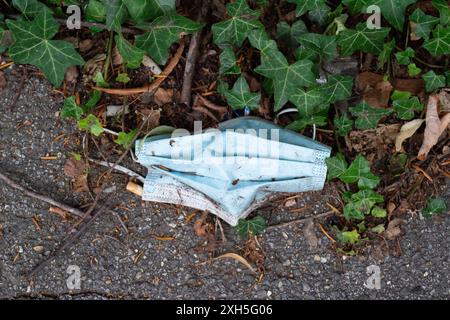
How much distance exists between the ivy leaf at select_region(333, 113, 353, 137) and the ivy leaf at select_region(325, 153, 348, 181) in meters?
0.09

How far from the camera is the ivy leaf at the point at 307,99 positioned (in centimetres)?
195

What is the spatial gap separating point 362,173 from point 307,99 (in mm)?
324

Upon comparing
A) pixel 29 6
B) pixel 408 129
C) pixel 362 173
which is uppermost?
pixel 29 6

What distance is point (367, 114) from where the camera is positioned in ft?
6.47

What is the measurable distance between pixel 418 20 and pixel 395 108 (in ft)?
1.01

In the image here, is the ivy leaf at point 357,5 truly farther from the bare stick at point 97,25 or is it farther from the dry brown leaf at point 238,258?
the dry brown leaf at point 238,258

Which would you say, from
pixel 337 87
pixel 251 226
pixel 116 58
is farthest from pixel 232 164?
pixel 116 58

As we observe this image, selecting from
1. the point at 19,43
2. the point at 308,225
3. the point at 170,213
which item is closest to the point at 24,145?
the point at 19,43

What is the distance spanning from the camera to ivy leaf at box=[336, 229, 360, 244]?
2039 mm

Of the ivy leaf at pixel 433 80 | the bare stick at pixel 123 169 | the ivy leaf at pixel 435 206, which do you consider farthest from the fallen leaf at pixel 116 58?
the ivy leaf at pixel 435 206

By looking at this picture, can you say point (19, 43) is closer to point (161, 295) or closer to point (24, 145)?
point (24, 145)

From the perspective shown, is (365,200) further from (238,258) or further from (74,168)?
(74,168)

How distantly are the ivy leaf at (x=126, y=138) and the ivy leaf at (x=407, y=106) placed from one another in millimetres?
928

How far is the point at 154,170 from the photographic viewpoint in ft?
6.77
